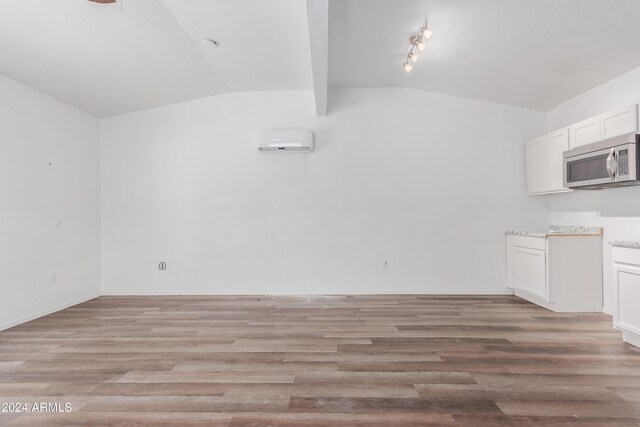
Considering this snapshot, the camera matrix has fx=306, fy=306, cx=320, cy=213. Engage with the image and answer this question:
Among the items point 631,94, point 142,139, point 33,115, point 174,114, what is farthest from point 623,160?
point 33,115

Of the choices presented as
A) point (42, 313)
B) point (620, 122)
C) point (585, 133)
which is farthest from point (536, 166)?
point (42, 313)

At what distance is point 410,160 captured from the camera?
14.1 ft

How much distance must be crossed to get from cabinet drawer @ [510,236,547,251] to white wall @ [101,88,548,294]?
24 centimetres

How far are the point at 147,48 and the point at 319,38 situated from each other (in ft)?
5.92

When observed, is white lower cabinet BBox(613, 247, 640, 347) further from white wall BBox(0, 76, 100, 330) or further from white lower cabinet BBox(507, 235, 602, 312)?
white wall BBox(0, 76, 100, 330)

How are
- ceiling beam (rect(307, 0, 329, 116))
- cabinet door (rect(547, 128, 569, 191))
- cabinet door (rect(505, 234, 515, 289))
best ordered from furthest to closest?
cabinet door (rect(505, 234, 515, 289))
cabinet door (rect(547, 128, 569, 191))
ceiling beam (rect(307, 0, 329, 116))

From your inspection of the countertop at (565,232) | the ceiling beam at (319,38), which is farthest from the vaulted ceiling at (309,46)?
the countertop at (565,232)

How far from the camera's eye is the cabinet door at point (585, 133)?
3.11 m

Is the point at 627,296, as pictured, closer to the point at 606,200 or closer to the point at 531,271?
the point at 531,271

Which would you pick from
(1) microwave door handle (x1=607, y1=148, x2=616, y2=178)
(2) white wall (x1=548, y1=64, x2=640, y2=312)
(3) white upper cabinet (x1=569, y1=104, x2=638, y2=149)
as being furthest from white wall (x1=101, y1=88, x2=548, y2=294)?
(1) microwave door handle (x1=607, y1=148, x2=616, y2=178)

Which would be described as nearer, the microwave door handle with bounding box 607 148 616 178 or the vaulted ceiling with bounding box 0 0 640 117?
the vaulted ceiling with bounding box 0 0 640 117

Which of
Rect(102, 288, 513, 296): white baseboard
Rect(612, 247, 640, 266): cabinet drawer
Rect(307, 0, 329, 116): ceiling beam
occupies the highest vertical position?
Rect(307, 0, 329, 116): ceiling beam

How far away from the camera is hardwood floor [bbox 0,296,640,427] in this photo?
173 centimetres

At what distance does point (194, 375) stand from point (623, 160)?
398 centimetres
